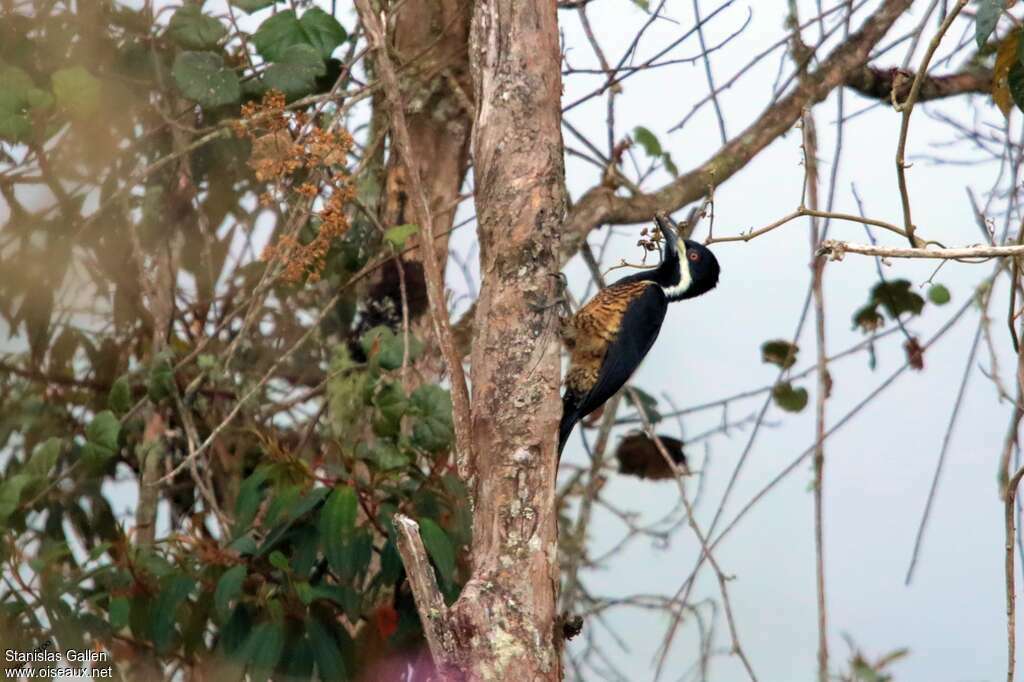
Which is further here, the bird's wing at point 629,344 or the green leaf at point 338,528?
the bird's wing at point 629,344

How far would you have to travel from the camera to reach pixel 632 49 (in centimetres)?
403

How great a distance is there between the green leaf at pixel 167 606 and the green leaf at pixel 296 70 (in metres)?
1.32

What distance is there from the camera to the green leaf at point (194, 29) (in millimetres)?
3652

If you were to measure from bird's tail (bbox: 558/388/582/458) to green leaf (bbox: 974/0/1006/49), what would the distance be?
4.51ft

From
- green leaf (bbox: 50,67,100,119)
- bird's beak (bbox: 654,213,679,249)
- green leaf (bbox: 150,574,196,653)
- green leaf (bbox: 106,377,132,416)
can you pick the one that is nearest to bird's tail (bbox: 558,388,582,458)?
bird's beak (bbox: 654,213,679,249)

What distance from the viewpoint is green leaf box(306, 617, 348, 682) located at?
3.29m

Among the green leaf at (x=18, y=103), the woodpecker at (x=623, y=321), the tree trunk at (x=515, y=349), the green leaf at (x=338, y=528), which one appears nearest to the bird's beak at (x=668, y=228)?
the woodpecker at (x=623, y=321)

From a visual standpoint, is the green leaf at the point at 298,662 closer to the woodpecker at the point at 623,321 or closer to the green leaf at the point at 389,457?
the green leaf at the point at 389,457

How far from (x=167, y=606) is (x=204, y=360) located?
741 millimetres

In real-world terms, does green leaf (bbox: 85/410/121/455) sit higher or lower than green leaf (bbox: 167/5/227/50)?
lower

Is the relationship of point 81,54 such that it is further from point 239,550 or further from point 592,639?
point 592,639

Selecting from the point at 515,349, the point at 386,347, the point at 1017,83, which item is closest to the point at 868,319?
the point at 1017,83

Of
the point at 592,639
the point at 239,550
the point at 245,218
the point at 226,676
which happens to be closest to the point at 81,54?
the point at 245,218

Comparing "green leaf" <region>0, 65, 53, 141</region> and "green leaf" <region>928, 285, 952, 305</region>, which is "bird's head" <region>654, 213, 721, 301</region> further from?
"green leaf" <region>0, 65, 53, 141</region>
